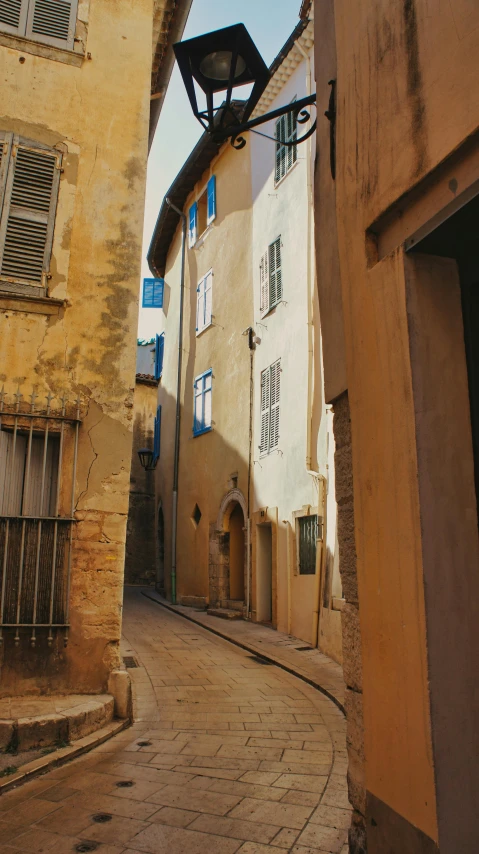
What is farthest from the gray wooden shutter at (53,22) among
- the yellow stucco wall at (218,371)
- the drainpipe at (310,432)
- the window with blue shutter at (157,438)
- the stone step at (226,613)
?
the window with blue shutter at (157,438)

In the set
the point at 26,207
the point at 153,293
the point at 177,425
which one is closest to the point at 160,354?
the point at 153,293

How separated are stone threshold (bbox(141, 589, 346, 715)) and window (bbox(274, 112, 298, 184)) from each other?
9.63m

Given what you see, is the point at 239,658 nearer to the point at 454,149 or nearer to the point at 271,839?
the point at 271,839

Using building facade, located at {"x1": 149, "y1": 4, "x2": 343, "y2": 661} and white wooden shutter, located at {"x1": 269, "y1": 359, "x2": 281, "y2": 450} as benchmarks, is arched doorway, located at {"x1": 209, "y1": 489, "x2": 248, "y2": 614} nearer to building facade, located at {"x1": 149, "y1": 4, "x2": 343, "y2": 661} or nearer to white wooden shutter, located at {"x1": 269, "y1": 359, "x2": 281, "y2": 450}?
building facade, located at {"x1": 149, "y1": 4, "x2": 343, "y2": 661}

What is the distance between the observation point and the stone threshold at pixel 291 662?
25.6ft

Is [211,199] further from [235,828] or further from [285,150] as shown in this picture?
[235,828]

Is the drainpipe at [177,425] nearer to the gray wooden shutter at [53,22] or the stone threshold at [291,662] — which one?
the stone threshold at [291,662]

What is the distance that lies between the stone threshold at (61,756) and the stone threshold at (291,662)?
225 centimetres

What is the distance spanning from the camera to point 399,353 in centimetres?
282

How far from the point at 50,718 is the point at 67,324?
377cm

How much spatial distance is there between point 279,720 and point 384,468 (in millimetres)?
4351

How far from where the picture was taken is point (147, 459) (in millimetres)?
21781

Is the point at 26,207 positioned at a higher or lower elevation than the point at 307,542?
higher

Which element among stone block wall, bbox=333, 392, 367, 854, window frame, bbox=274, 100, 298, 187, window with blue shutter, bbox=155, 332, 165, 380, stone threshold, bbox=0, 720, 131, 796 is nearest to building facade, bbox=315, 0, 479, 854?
stone block wall, bbox=333, 392, 367, 854
